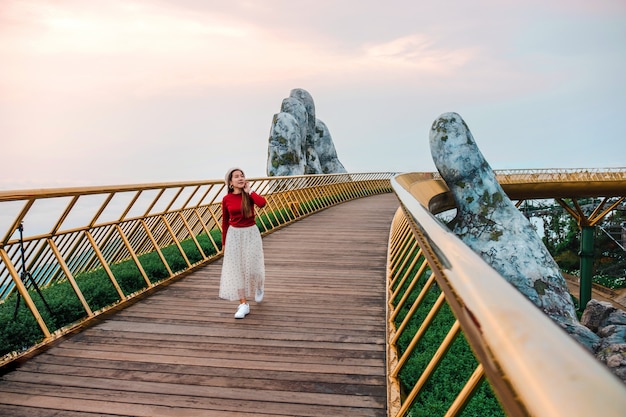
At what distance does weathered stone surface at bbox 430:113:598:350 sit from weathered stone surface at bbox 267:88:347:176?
12202 millimetres

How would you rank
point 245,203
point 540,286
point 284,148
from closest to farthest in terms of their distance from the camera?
point 245,203 < point 540,286 < point 284,148

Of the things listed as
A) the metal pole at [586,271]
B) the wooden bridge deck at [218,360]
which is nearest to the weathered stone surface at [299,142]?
the metal pole at [586,271]

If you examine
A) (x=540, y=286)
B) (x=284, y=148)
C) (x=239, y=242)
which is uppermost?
(x=540, y=286)

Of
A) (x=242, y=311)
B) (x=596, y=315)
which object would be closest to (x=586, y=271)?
(x=596, y=315)

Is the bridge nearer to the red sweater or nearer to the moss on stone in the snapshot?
the red sweater

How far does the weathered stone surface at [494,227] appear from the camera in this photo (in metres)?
13.2

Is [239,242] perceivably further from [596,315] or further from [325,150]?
[325,150]

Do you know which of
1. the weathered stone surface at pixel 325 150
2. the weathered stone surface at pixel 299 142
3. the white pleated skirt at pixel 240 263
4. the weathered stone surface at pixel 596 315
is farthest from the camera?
the weathered stone surface at pixel 325 150

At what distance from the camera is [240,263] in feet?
17.5

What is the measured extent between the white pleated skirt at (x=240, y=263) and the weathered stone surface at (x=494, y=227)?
381 inches

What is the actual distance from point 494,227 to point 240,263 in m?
10.9

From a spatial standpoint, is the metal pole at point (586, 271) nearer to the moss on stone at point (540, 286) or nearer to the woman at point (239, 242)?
the moss on stone at point (540, 286)

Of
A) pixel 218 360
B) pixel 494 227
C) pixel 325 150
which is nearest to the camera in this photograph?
pixel 218 360

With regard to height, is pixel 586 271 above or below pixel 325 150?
above
